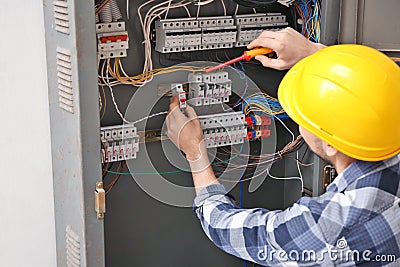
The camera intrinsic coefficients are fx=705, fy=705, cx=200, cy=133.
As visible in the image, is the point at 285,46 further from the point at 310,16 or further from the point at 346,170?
the point at 346,170

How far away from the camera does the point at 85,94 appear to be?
2.00m

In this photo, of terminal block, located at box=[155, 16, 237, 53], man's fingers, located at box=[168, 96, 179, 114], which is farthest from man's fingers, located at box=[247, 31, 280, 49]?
man's fingers, located at box=[168, 96, 179, 114]

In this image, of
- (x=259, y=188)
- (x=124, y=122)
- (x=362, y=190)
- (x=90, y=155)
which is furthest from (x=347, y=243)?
(x=259, y=188)

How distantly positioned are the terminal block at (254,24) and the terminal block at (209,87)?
0.14 metres

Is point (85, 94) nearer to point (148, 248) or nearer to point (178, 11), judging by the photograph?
point (178, 11)

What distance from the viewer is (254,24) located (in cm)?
245

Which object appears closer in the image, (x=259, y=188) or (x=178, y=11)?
(x=178, y=11)

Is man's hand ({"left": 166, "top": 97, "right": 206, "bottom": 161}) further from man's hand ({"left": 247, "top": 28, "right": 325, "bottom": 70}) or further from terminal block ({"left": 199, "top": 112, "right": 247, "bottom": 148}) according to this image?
man's hand ({"left": 247, "top": 28, "right": 325, "bottom": 70})

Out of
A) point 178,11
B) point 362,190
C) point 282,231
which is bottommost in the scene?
point 282,231

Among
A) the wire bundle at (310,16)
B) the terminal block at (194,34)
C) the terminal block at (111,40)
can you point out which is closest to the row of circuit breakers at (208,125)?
the terminal block at (194,34)

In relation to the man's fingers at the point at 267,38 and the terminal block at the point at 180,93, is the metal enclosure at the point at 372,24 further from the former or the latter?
the terminal block at the point at 180,93

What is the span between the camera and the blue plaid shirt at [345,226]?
5.11ft

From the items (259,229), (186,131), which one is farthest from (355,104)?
(186,131)

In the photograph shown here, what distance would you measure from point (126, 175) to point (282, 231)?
93cm
